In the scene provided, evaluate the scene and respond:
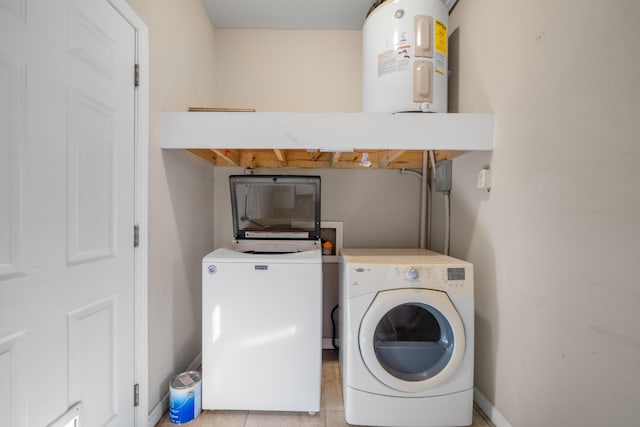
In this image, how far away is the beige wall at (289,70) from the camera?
2.37m

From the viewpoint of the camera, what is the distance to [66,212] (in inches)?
38.3

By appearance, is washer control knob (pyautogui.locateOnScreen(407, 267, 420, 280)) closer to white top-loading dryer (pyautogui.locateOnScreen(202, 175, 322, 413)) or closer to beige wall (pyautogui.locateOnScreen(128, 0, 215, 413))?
white top-loading dryer (pyautogui.locateOnScreen(202, 175, 322, 413))

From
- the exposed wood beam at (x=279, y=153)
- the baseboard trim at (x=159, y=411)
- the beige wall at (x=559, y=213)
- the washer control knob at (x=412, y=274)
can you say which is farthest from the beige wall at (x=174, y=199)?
the beige wall at (x=559, y=213)

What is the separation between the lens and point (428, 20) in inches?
62.2

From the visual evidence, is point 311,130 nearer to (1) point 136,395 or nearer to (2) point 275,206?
(2) point 275,206

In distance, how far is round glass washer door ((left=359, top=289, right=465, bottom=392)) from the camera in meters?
1.42

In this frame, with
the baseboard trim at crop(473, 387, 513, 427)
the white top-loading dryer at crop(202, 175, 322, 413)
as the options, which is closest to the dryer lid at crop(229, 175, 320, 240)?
the white top-loading dryer at crop(202, 175, 322, 413)

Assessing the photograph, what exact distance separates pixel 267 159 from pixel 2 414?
1.84 m

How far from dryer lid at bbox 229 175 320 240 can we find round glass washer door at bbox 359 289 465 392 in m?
0.76

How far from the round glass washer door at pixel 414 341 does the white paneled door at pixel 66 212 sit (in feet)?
3.84

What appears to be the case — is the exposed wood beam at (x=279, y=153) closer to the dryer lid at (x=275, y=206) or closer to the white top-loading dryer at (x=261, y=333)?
the dryer lid at (x=275, y=206)

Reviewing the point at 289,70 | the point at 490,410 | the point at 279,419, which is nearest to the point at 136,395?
the point at 279,419

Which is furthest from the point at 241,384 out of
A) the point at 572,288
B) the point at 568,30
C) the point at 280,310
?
the point at 568,30

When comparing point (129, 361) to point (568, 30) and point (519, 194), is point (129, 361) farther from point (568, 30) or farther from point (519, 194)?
point (568, 30)
